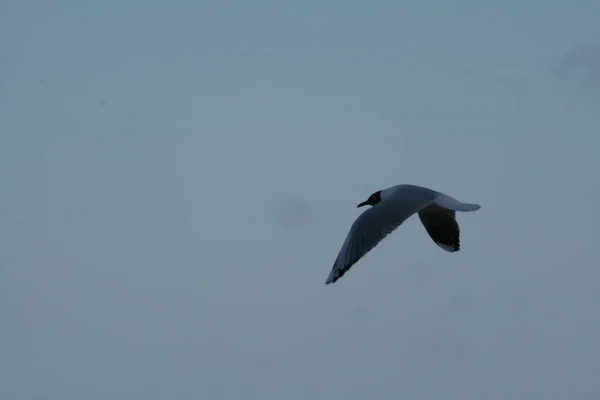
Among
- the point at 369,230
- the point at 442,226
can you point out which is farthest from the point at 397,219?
the point at 442,226

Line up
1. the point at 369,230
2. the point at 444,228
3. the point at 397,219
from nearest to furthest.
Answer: the point at 369,230 < the point at 397,219 < the point at 444,228

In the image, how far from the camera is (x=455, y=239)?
1691 cm

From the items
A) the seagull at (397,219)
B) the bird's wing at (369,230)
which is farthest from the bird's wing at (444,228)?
the bird's wing at (369,230)

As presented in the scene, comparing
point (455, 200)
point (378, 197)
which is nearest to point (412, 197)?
point (455, 200)

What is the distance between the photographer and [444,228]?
16938mm

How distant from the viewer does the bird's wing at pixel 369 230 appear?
1348 centimetres

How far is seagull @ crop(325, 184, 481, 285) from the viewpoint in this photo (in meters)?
13.6

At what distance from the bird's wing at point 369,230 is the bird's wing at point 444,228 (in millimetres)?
1763

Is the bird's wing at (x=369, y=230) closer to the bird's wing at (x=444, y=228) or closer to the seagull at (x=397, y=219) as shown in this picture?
the seagull at (x=397, y=219)

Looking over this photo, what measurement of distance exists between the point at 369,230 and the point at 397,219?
1.64 ft

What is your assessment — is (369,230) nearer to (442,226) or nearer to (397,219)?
(397,219)

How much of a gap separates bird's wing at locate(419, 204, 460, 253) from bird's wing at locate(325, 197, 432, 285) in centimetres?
176

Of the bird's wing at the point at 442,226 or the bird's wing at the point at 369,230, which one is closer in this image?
the bird's wing at the point at 369,230

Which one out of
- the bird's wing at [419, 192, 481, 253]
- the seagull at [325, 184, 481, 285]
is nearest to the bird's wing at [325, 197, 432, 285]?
the seagull at [325, 184, 481, 285]
